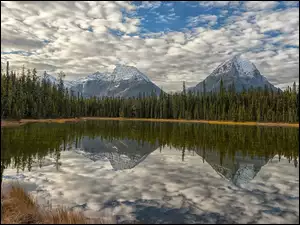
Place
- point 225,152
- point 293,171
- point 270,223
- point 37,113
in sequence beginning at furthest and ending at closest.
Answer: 1. point 37,113
2. point 225,152
3. point 293,171
4. point 270,223

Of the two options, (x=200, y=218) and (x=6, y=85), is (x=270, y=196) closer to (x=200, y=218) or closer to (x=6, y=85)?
(x=200, y=218)

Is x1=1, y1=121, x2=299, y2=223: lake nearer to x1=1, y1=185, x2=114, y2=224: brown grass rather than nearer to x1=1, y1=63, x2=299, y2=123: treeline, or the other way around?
x1=1, y1=185, x2=114, y2=224: brown grass

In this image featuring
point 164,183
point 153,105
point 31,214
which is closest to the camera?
point 31,214

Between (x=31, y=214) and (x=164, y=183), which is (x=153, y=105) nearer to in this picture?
(x=164, y=183)

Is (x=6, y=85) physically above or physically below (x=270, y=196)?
above

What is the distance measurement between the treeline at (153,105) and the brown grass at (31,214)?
78162 millimetres

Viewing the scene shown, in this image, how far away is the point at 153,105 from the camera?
579ft

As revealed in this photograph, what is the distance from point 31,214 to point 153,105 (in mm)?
165385

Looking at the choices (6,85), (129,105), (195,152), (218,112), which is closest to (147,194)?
(195,152)

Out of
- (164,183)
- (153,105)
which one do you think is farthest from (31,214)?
(153,105)

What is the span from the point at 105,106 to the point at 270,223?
599 ft

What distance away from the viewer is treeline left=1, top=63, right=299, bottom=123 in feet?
337

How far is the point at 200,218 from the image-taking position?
12.4m

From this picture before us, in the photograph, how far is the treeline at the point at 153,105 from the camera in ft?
337
